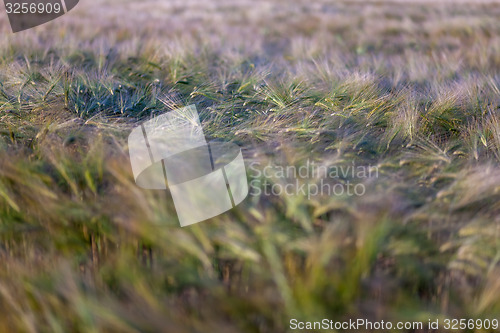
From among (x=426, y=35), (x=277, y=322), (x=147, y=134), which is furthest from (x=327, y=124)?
(x=426, y=35)

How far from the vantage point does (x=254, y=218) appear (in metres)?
1.27

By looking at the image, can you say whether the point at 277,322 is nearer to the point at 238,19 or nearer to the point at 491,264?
the point at 491,264

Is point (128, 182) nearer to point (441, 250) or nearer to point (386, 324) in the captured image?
point (386, 324)

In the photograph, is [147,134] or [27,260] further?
[147,134]

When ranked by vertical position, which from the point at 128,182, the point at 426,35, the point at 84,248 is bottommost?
the point at 426,35

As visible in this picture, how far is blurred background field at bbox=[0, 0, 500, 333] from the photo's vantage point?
3.35ft

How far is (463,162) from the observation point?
63.2 inches

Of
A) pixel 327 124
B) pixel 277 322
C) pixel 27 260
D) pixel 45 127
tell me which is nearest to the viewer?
pixel 277 322

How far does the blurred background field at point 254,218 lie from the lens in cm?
102

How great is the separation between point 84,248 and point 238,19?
5.90m

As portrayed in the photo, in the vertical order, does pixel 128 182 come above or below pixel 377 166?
above

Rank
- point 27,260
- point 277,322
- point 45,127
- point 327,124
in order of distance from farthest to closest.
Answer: point 327,124, point 45,127, point 27,260, point 277,322

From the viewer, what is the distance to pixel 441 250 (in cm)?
116

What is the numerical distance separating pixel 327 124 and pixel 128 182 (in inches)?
40.3
